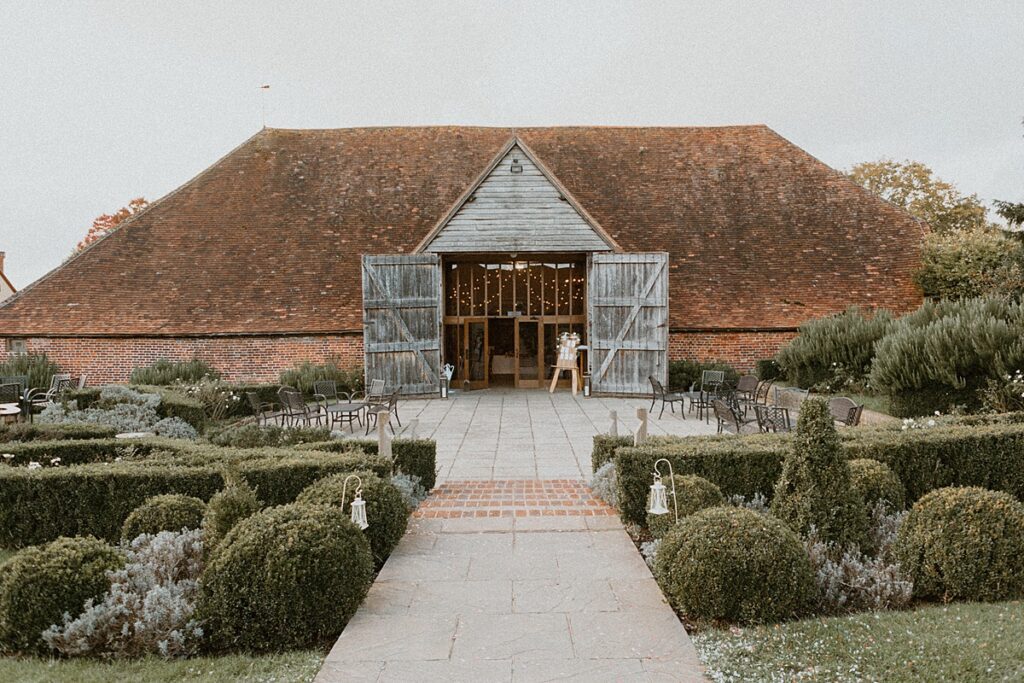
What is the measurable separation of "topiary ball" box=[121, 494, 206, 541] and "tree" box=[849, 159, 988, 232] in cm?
3231

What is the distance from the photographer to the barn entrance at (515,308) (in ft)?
68.8

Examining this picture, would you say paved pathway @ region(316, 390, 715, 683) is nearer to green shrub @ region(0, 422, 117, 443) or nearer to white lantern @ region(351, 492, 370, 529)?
white lantern @ region(351, 492, 370, 529)

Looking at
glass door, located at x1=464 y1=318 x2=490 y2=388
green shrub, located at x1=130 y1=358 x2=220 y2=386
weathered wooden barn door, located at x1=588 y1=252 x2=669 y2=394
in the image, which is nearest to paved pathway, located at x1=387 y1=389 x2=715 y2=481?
weathered wooden barn door, located at x1=588 y1=252 x2=669 y2=394

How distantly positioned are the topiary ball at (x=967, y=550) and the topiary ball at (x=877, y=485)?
3.93 feet

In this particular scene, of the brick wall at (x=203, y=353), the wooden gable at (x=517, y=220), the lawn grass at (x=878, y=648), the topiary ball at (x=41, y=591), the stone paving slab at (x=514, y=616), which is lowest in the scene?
the stone paving slab at (x=514, y=616)

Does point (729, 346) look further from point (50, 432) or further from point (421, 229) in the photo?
point (50, 432)

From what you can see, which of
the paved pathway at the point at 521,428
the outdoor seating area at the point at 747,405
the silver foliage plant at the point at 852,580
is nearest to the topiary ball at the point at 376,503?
the paved pathway at the point at 521,428

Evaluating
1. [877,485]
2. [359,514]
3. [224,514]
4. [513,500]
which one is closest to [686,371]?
[513,500]

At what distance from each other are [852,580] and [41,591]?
5585 mm

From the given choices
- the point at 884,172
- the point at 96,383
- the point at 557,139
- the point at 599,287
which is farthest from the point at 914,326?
the point at 884,172

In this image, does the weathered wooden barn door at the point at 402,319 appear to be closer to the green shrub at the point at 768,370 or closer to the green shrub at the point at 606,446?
the green shrub at the point at 768,370

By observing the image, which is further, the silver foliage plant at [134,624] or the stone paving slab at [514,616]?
the silver foliage plant at [134,624]

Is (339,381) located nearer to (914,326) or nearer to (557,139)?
(557,139)

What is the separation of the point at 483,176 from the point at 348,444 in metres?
11.3
